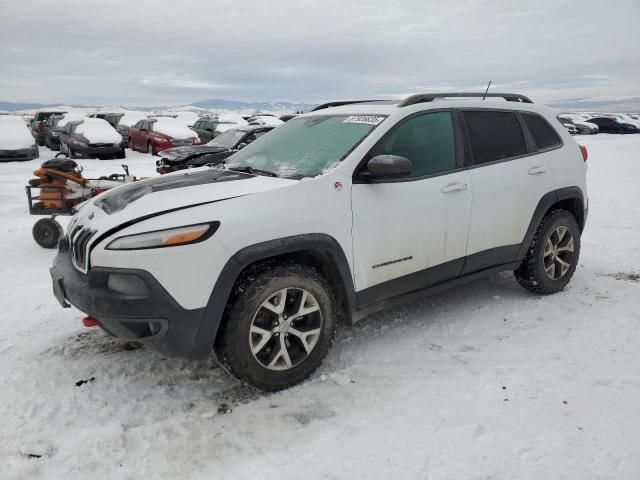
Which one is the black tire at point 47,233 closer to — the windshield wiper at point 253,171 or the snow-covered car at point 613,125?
the windshield wiper at point 253,171

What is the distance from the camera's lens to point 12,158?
16.4 metres

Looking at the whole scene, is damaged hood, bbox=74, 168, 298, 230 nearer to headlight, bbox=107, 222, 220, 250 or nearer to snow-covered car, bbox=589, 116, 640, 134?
headlight, bbox=107, 222, 220, 250

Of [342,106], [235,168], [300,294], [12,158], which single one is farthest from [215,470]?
[12,158]

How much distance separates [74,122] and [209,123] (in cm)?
564

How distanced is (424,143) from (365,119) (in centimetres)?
47

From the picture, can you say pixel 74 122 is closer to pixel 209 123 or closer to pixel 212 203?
pixel 209 123

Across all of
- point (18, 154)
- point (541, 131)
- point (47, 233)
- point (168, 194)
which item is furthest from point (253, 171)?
point (18, 154)

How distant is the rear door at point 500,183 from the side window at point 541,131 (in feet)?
0.32

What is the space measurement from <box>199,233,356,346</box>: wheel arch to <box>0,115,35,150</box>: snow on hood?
1673 centimetres

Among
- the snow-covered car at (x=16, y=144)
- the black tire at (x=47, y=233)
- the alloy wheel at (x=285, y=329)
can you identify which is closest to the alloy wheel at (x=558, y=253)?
the alloy wheel at (x=285, y=329)

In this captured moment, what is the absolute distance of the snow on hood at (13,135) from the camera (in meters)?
16.2

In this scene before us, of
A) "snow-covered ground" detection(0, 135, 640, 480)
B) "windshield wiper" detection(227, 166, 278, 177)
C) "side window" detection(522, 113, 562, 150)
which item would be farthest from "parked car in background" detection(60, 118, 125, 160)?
"side window" detection(522, 113, 562, 150)

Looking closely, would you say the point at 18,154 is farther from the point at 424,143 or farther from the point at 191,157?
the point at 424,143

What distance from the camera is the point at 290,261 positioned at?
3.05 metres
